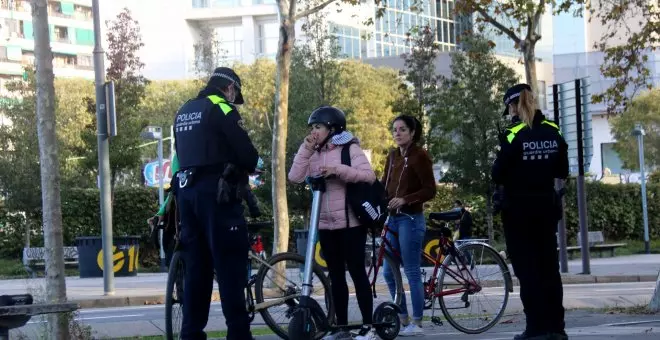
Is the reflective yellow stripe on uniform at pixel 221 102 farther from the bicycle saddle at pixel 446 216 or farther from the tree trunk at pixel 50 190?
the bicycle saddle at pixel 446 216

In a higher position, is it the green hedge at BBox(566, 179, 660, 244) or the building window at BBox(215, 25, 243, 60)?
the building window at BBox(215, 25, 243, 60)

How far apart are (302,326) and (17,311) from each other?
189 cm

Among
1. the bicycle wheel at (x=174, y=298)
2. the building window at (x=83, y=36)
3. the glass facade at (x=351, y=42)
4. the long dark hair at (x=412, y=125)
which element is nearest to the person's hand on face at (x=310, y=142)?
the bicycle wheel at (x=174, y=298)

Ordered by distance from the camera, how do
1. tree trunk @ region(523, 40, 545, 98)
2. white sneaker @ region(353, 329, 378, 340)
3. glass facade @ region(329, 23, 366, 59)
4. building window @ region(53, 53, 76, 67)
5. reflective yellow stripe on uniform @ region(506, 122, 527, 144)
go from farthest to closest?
building window @ region(53, 53, 76, 67)
glass facade @ region(329, 23, 366, 59)
tree trunk @ region(523, 40, 545, 98)
white sneaker @ region(353, 329, 378, 340)
reflective yellow stripe on uniform @ region(506, 122, 527, 144)

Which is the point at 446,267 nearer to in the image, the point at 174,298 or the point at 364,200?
the point at 364,200

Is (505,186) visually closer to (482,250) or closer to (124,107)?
(482,250)

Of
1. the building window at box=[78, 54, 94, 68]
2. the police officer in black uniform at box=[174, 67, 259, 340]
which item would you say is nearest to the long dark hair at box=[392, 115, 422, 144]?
the police officer in black uniform at box=[174, 67, 259, 340]

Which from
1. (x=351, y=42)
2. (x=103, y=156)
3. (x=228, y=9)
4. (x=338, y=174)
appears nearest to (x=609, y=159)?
(x=351, y=42)

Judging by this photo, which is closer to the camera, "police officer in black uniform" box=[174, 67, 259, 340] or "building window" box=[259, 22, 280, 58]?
"police officer in black uniform" box=[174, 67, 259, 340]

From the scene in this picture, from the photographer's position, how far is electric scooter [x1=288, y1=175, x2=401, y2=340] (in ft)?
24.7

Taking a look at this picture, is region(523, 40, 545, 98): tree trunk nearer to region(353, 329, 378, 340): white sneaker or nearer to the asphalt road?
the asphalt road

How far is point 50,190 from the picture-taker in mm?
8148

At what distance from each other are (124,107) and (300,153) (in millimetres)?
27201

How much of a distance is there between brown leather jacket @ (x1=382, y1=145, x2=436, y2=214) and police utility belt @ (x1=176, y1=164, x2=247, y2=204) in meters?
2.51
